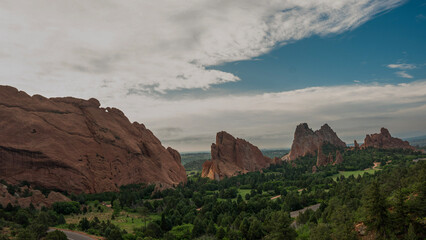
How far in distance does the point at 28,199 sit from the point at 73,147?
34737 millimetres

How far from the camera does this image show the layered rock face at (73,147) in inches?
3949

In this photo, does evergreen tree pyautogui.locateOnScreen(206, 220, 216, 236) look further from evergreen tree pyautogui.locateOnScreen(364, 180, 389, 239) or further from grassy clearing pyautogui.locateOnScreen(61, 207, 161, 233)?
evergreen tree pyautogui.locateOnScreen(364, 180, 389, 239)

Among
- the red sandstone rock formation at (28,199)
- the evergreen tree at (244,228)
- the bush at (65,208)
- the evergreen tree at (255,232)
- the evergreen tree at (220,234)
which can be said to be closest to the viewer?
the evergreen tree at (220,234)

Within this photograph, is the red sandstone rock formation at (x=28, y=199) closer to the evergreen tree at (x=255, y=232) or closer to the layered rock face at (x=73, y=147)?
the layered rock face at (x=73, y=147)

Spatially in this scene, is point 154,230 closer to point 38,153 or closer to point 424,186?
point 424,186

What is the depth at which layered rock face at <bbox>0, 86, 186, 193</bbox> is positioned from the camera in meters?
100

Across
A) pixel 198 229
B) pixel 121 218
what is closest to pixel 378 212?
pixel 198 229

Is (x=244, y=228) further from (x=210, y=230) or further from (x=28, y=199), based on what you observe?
(x=28, y=199)

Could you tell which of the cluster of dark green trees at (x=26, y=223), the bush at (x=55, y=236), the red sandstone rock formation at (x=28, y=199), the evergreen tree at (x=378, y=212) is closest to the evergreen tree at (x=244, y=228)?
the evergreen tree at (x=378, y=212)

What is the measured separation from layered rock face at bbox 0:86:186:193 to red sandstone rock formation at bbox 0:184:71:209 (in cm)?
1205

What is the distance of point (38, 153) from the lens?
102m

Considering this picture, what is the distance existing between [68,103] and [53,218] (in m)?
77.6

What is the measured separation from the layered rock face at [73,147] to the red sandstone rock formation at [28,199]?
1205 centimetres

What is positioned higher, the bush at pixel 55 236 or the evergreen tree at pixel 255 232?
the bush at pixel 55 236
